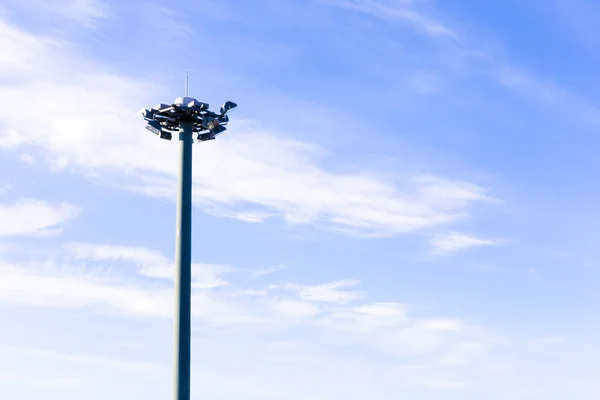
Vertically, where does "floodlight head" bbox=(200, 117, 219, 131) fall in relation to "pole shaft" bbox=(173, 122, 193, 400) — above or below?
above

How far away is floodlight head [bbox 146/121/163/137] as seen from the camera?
86.6 meters

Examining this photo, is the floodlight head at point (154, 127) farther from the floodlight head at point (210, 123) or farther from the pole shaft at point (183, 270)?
the floodlight head at point (210, 123)

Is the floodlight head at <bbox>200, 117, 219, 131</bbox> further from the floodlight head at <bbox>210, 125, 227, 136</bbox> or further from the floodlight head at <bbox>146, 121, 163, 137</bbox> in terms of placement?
the floodlight head at <bbox>146, 121, 163, 137</bbox>

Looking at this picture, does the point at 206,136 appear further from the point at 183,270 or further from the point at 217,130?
the point at 183,270

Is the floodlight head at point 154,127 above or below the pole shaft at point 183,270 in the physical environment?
above

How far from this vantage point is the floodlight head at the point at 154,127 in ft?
284

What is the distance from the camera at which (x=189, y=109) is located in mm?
85375

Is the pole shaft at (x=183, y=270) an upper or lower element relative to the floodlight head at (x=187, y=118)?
lower

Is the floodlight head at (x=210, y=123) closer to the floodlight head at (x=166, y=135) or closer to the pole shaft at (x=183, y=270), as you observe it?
the pole shaft at (x=183, y=270)

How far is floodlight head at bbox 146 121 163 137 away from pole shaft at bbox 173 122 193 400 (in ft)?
6.23

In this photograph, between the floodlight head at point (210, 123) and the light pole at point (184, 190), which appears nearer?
the light pole at point (184, 190)

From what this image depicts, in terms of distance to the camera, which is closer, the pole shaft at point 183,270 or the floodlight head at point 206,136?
the pole shaft at point 183,270

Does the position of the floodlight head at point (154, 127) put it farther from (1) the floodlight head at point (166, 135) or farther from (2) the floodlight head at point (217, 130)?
(2) the floodlight head at point (217, 130)

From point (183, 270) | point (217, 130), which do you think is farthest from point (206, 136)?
point (183, 270)
